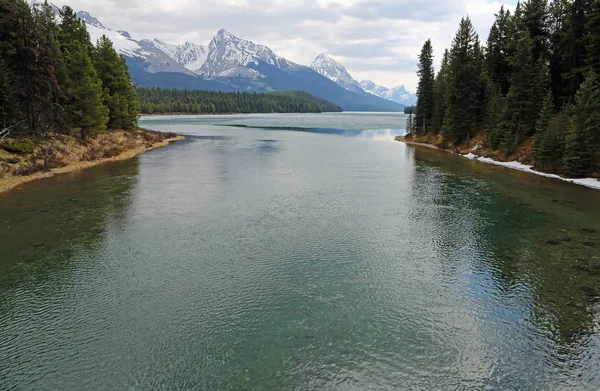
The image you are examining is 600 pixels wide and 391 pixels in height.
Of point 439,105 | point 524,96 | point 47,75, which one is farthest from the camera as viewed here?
point 439,105

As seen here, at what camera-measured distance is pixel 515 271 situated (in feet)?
60.9

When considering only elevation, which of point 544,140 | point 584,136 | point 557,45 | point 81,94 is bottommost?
point 544,140

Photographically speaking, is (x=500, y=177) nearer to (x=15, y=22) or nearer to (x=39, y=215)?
(x=39, y=215)

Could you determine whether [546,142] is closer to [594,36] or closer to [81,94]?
[594,36]

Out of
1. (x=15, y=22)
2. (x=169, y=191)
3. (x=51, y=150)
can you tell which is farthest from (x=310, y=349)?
(x=15, y=22)

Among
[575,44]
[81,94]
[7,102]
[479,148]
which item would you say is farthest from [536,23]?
[7,102]

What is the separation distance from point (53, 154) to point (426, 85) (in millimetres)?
80852

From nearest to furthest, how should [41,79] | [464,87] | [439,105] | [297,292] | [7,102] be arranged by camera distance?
1. [297,292]
2. [7,102]
3. [41,79]
4. [464,87]
5. [439,105]

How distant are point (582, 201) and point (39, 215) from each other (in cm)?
4382

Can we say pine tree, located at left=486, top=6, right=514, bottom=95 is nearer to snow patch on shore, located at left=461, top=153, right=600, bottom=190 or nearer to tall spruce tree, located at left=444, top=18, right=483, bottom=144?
tall spruce tree, located at left=444, top=18, right=483, bottom=144

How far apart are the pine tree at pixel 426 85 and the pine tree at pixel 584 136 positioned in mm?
49608

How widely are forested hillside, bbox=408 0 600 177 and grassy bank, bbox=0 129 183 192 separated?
58.9 metres

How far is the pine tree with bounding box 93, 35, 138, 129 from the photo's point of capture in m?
72.5

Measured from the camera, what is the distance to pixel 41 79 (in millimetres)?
46531
